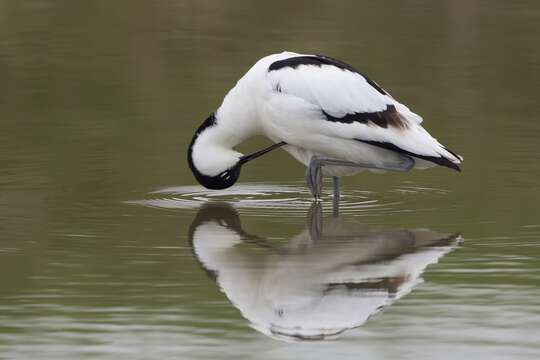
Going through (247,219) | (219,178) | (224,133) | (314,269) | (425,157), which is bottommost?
(314,269)

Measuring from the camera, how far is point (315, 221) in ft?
37.7

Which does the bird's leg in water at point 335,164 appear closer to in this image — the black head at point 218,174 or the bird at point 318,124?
the bird at point 318,124

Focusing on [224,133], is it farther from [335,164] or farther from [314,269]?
[314,269]

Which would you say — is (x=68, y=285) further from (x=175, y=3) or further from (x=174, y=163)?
(x=175, y=3)

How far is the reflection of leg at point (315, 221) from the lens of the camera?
36.0 feet

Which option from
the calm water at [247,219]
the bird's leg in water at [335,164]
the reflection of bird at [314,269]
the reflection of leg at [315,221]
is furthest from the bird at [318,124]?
the reflection of bird at [314,269]

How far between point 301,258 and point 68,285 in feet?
4.86

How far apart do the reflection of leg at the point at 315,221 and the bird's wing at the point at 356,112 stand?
57cm

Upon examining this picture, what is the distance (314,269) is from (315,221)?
179cm

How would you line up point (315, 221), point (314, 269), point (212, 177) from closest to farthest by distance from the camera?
point (314, 269)
point (315, 221)
point (212, 177)

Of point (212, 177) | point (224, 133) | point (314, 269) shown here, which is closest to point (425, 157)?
point (224, 133)

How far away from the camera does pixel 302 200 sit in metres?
12.4

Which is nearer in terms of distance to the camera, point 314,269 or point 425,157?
point 314,269

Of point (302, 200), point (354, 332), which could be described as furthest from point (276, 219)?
point (354, 332)
